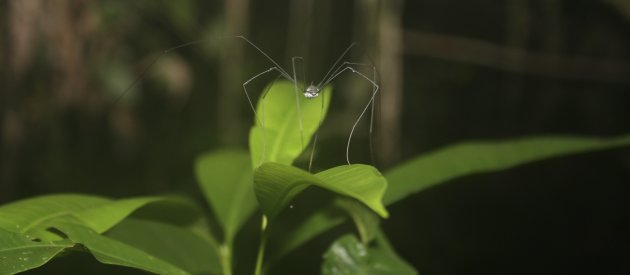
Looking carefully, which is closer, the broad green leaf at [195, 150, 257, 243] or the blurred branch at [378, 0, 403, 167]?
the broad green leaf at [195, 150, 257, 243]

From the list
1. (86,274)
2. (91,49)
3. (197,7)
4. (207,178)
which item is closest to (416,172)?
(207,178)

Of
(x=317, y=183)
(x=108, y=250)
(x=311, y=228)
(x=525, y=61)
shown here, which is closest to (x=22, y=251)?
(x=108, y=250)

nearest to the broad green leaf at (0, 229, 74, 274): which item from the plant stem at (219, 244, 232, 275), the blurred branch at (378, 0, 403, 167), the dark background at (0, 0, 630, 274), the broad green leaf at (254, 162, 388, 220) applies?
the broad green leaf at (254, 162, 388, 220)

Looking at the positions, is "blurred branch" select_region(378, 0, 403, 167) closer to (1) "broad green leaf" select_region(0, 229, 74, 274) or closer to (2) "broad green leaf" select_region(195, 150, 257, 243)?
(2) "broad green leaf" select_region(195, 150, 257, 243)

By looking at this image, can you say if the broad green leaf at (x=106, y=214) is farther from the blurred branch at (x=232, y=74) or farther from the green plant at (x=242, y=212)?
the blurred branch at (x=232, y=74)

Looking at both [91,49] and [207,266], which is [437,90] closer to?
[91,49]

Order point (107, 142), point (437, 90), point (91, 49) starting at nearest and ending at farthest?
point (91, 49) → point (107, 142) → point (437, 90)

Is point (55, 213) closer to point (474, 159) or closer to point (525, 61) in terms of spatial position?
point (474, 159)
